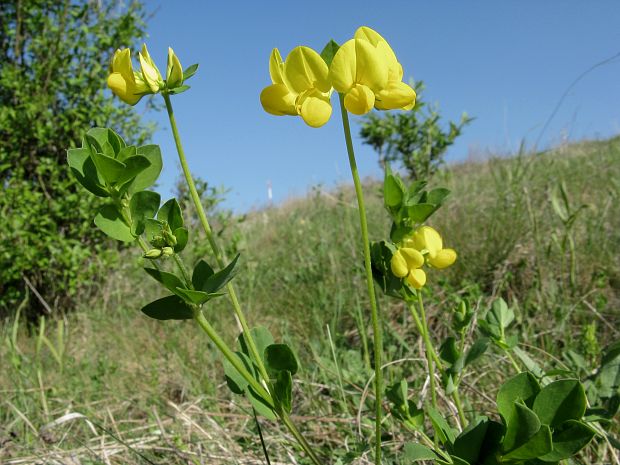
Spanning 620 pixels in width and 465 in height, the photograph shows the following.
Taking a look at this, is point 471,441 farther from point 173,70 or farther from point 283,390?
point 173,70

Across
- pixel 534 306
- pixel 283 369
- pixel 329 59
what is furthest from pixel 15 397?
pixel 534 306

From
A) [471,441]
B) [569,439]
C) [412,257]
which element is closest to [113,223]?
[412,257]

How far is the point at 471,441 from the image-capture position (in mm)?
663

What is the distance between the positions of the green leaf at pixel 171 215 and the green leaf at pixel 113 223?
0.05 meters

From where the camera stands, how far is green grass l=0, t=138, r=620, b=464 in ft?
4.86

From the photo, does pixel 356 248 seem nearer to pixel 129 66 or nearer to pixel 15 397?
pixel 15 397

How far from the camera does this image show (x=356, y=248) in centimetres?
294

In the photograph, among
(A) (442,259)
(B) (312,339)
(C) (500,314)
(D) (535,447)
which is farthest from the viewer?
(B) (312,339)

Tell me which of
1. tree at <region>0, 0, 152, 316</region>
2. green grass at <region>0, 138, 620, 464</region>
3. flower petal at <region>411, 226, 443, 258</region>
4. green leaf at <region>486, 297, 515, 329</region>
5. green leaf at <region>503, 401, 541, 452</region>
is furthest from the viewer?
tree at <region>0, 0, 152, 316</region>

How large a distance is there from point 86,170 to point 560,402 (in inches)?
28.2

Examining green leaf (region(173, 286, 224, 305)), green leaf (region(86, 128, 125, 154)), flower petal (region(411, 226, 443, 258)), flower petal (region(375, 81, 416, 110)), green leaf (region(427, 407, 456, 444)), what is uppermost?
flower petal (region(375, 81, 416, 110))

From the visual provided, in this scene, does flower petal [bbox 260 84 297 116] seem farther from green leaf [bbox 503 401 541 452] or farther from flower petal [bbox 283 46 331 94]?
green leaf [bbox 503 401 541 452]

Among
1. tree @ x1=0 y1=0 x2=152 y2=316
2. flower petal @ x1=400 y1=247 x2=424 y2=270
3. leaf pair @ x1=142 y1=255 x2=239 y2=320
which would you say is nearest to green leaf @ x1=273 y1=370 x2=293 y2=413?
leaf pair @ x1=142 y1=255 x2=239 y2=320

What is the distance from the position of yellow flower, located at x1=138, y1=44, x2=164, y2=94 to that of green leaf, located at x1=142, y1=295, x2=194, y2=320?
325mm
